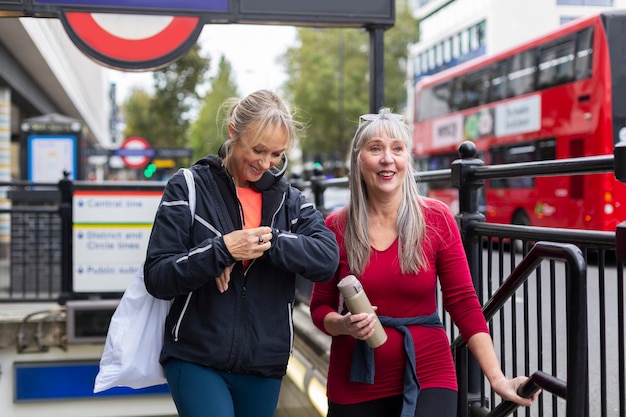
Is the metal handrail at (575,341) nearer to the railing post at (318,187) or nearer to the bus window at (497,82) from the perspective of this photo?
the railing post at (318,187)

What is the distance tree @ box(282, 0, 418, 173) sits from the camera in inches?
1778

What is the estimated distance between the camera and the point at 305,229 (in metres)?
2.57

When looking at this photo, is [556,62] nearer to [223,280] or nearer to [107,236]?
[107,236]

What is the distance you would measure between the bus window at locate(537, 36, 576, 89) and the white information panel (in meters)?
9.76

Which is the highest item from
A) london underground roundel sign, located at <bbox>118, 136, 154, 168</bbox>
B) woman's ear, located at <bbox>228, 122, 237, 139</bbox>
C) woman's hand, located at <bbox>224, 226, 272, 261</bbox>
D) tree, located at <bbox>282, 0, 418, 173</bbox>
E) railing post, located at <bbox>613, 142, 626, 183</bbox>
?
tree, located at <bbox>282, 0, 418, 173</bbox>

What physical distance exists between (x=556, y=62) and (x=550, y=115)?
0.98 metres

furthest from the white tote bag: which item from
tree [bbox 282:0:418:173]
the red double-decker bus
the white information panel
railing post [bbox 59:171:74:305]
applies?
tree [bbox 282:0:418:173]

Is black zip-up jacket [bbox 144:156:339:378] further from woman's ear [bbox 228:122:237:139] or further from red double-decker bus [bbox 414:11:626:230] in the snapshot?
red double-decker bus [bbox 414:11:626:230]

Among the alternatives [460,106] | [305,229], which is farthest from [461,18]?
[305,229]

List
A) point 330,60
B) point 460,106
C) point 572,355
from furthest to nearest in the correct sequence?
point 330,60 → point 460,106 → point 572,355

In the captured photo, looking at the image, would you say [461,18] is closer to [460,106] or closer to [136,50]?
[460,106]

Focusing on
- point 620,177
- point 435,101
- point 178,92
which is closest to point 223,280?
point 620,177

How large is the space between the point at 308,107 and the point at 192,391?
44980 millimetres

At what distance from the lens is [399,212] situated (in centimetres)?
255
